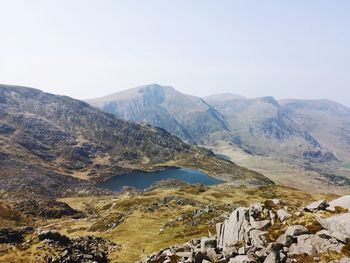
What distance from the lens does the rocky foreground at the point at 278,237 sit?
98.1 ft

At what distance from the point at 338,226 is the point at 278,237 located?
17.9 ft

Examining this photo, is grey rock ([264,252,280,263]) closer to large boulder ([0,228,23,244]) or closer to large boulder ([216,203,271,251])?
large boulder ([216,203,271,251])

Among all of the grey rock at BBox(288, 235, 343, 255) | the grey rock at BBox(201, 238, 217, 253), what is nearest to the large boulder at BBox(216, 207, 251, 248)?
the grey rock at BBox(201, 238, 217, 253)

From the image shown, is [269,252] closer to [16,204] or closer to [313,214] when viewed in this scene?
[313,214]

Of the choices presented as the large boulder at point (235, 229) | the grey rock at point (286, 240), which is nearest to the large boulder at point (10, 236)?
the large boulder at point (235, 229)

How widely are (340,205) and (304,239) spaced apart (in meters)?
9.83

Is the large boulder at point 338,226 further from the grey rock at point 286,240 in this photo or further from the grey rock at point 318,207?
the grey rock at point 318,207

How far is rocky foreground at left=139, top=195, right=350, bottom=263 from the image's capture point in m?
29.9

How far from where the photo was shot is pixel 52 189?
199m

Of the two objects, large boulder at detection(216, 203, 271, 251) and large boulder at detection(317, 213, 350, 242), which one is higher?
large boulder at detection(317, 213, 350, 242)

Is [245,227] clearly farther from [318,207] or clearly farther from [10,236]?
[10,236]

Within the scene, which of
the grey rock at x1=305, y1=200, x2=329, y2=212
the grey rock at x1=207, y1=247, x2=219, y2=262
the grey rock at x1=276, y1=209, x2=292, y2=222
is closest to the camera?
the grey rock at x1=207, y1=247, x2=219, y2=262

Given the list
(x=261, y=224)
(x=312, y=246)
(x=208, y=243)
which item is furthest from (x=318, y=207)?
(x=208, y=243)

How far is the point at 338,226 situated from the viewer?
1233 inches
